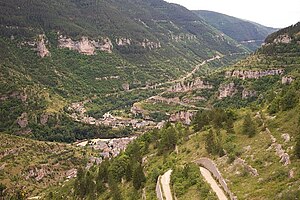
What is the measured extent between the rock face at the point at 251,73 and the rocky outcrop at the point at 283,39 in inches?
730

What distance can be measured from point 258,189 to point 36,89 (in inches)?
5976

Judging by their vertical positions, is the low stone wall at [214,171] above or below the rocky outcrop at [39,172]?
above

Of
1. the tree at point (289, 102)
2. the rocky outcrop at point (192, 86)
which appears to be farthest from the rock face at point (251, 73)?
the tree at point (289, 102)

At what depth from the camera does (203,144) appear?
5406cm

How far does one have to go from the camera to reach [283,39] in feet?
477

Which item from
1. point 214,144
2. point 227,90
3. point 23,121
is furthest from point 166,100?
point 214,144

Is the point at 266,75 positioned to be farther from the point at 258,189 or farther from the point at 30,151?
the point at 258,189

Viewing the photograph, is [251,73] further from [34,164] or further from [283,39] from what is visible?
[34,164]

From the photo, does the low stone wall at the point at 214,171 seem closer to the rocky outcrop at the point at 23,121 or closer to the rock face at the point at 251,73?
the rock face at the point at 251,73

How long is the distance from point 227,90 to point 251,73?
9970mm

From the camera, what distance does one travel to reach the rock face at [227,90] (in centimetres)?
13788

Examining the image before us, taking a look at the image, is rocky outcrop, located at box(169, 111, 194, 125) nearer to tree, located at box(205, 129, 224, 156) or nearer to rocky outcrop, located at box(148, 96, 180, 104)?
rocky outcrop, located at box(148, 96, 180, 104)

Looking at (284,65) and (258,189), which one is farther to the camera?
(284,65)

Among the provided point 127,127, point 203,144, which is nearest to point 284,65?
point 127,127
